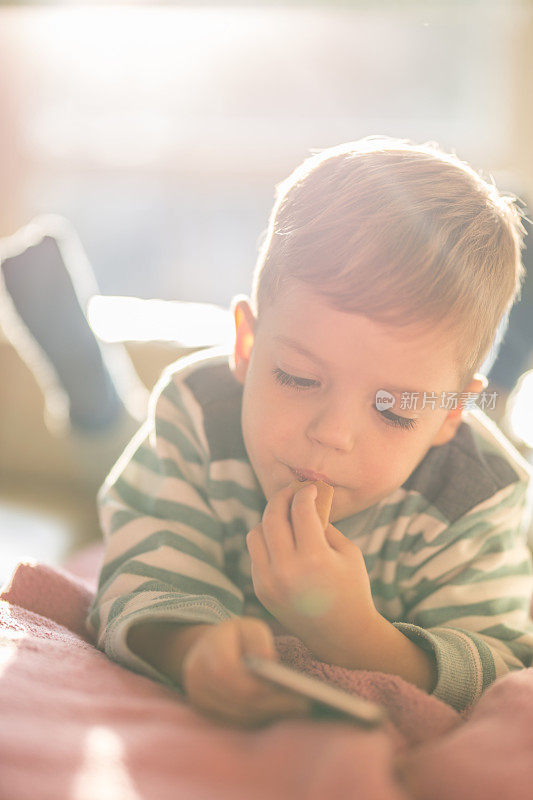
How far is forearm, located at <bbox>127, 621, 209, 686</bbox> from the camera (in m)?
0.35

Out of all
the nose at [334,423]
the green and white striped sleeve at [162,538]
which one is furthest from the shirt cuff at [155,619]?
the nose at [334,423]

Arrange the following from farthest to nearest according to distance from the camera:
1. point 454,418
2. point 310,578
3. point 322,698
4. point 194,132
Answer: point 194,132 → point 454,418 → point 310,578 → point 322,698

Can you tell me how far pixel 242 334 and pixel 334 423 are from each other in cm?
12

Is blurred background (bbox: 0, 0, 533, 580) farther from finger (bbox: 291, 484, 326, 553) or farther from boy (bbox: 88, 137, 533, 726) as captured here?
finger (bbox: 291, 484, 326, 553)

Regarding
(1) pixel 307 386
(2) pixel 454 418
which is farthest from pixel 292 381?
(2) pixel 454 418

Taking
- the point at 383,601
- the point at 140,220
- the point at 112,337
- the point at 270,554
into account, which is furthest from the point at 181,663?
the point at 140,220

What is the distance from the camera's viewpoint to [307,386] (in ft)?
1.27

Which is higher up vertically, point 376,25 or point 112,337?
point 376,25

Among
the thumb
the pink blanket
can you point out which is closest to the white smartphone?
the pink blanket

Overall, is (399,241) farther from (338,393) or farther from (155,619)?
(155,619)

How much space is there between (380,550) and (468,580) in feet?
0.20

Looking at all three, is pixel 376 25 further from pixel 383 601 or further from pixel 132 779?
pixel 132 779

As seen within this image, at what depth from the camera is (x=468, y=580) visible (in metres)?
0.48

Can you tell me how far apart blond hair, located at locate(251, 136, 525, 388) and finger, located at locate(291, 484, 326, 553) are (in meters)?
0.10
